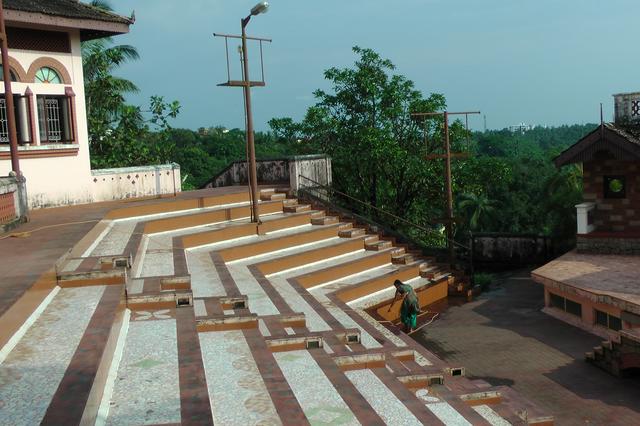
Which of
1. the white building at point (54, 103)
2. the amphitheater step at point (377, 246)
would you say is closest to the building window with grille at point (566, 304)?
the amphitheater step at point (377, 246)

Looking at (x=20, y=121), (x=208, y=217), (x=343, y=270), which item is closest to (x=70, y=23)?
(x=20, y=121)

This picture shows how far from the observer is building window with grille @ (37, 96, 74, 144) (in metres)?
16.0

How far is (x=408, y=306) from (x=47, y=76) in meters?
10.3

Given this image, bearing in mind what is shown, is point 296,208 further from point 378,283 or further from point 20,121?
point 20,121

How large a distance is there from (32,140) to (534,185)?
1545 inches

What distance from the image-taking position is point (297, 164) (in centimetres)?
1927

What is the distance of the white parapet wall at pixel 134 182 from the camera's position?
1717 cm

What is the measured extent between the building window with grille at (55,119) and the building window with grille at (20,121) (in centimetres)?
38

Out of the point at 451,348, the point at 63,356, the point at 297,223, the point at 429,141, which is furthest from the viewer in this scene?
the point at 429,141

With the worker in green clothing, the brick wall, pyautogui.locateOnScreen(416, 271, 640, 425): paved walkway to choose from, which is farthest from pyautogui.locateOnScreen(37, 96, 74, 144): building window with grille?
the brick wall

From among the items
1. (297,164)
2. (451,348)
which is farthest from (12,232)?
(297,164)

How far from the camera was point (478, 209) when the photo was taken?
4391cm

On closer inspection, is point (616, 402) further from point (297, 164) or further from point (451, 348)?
point (297, 164)

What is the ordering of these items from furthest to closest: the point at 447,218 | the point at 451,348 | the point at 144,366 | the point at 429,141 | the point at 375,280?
the point at 429,141
the point at 447,218
the point at 375,280
the point at 451,348
the point at 144,366
